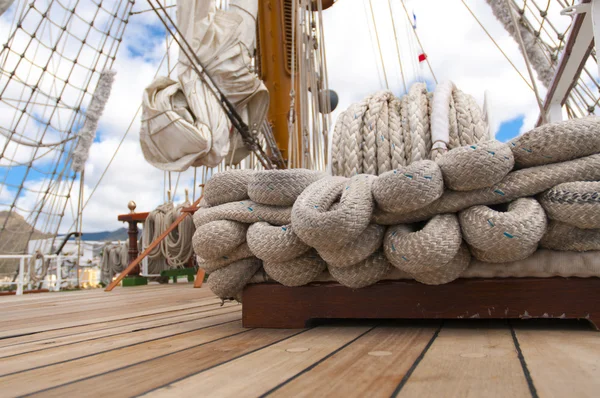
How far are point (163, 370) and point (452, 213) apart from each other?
72cm

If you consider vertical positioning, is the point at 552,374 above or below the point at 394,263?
below

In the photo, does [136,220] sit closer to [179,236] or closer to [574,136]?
[179,236]

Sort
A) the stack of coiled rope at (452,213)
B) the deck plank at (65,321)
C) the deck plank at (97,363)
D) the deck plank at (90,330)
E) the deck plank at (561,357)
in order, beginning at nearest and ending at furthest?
1. the deck plank at (561,357)
2. the deck plank at (97,363)
3. the stack of coiled rope at (452,213)
4. the deck plank at (90,330)
5. the deck plank at (65,321)

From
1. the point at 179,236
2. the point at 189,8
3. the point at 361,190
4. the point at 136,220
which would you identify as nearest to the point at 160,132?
the point at 189,8

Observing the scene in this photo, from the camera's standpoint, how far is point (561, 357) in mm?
836

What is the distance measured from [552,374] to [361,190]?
559mm

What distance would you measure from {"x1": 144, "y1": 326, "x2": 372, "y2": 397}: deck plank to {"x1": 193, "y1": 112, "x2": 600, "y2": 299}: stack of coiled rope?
20cm

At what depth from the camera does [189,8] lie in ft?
13.5

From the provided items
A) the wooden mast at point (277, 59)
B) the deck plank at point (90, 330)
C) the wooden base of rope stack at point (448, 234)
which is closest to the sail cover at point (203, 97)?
the wooden mast at point (277, 59)

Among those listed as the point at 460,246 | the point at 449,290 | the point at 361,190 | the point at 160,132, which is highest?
the point at 160,132

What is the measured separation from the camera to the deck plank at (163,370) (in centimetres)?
72

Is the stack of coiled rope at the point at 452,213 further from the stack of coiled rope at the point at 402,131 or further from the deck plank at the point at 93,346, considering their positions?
the stack of coiled rope at the point at 402,131

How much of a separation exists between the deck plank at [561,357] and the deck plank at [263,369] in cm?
35

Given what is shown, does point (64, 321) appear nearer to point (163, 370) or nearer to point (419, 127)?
point (163, 370)
